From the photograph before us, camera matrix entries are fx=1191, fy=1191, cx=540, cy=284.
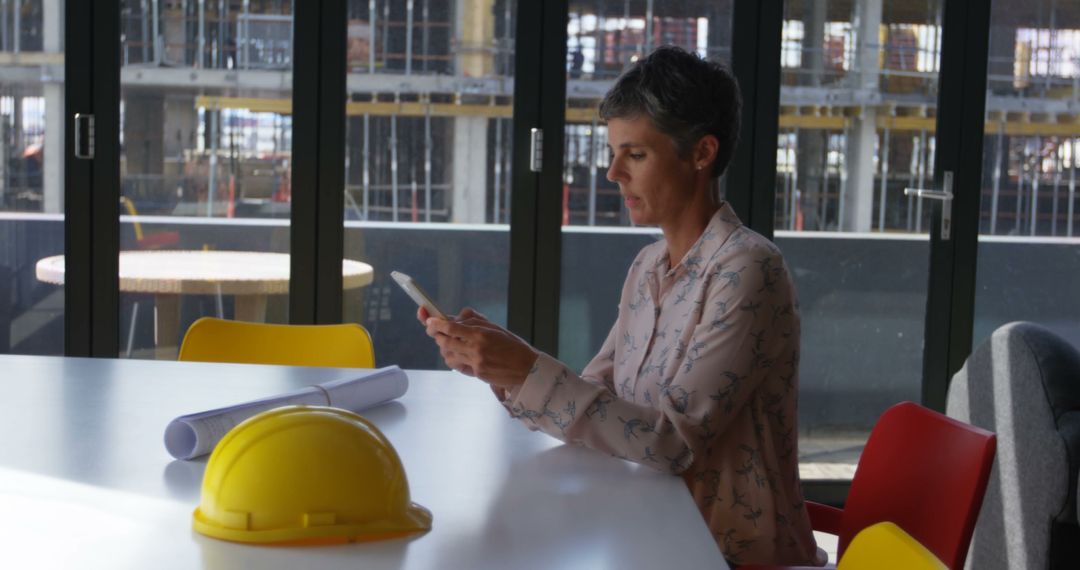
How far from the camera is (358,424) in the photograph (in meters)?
1.36

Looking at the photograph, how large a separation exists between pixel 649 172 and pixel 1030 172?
2.69 m

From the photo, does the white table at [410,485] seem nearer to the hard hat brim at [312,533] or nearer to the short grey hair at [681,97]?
the hard hat brim at [312,533]

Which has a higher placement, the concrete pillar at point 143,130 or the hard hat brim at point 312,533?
the concrete pillar at point 143,130

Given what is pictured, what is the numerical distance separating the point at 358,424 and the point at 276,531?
147mm

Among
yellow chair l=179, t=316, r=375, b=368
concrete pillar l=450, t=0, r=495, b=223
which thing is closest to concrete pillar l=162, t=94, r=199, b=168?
concrete pillar l=450, t=0, r=495, b=223

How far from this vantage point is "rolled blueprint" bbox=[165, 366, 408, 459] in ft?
5.43

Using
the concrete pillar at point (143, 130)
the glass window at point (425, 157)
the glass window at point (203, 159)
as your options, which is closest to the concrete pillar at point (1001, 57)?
the glass window at point (425, 157)

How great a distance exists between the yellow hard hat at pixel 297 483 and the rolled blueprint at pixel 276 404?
1.06 ft

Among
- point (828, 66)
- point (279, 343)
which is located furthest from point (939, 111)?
point (279, 343)

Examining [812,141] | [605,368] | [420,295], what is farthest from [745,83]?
[420,295]

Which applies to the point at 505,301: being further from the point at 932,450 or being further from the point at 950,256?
the point at 932,450

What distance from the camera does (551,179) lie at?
3975mm

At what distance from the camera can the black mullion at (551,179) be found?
3.94 meters

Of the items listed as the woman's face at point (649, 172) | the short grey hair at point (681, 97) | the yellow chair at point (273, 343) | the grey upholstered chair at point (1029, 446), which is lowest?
the grey upholstered chair at point (1029, 446)
